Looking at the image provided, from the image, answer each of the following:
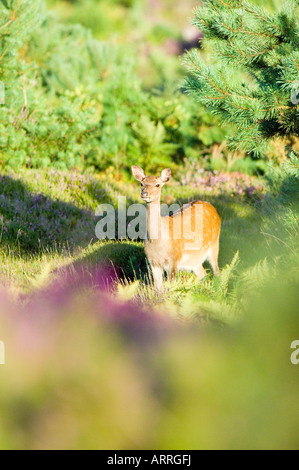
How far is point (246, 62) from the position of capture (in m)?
5.03

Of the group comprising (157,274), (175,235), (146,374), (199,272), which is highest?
(175,235)

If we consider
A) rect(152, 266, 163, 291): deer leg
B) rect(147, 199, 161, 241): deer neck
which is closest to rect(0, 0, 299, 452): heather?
rect(152, 266, 163, 291): deer leg

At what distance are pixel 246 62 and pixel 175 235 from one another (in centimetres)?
188

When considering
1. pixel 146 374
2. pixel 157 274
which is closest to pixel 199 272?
pixel 157 274

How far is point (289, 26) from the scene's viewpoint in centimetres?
472

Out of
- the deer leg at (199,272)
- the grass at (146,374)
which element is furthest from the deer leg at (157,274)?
the grass at (146,374)

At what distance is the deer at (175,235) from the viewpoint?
5.16m

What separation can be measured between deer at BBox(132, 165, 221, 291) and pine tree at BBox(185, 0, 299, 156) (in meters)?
0.91

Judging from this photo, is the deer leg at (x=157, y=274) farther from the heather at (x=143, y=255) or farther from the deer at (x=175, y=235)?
the heather at (x=143, y=255)

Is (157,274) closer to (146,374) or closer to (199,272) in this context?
(199,272)

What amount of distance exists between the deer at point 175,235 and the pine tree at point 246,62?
36.0 inches

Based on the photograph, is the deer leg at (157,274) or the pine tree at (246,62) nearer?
the pine tree at (246,62)

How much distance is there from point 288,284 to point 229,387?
2.86 ft

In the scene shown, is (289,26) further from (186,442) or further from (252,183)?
(252,183)
